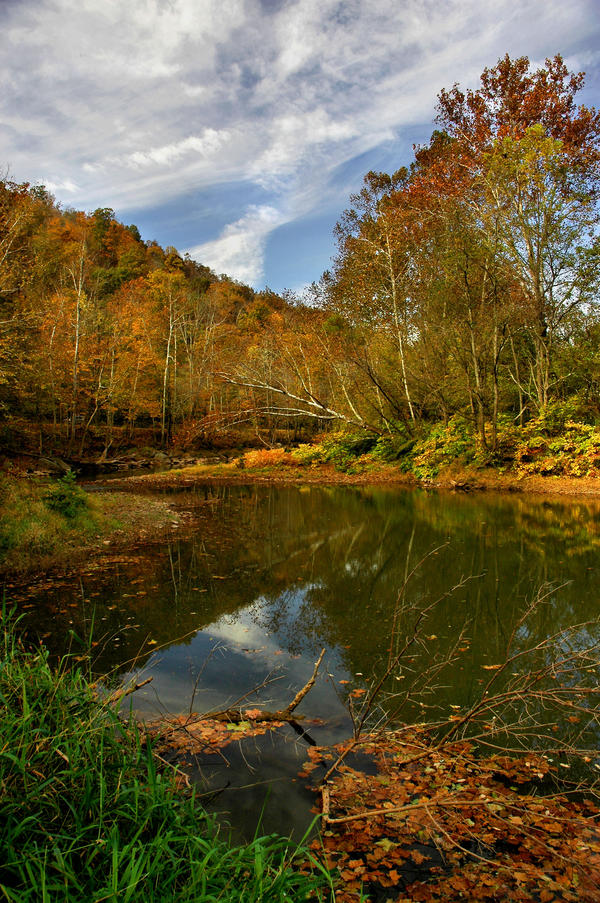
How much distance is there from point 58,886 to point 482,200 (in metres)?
23.8

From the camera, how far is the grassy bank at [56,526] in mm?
8477

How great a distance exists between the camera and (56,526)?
9.71 meters

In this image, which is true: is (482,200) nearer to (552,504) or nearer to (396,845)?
(552,504)

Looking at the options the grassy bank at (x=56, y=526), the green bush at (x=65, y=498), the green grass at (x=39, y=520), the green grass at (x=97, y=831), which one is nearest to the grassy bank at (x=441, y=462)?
the grassy bank at (x=56, y=526)

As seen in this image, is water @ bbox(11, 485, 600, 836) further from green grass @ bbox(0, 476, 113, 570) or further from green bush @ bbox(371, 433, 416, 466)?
green bush @ bbox(371, 433, 416, 466)

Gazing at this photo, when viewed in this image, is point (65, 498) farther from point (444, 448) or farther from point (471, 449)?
point (471, 449)

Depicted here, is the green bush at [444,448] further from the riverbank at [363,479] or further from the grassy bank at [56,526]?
the grassy bank at [56,526]

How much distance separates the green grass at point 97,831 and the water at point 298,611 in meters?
0.72

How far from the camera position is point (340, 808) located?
2.96 m

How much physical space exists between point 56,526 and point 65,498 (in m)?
0.83

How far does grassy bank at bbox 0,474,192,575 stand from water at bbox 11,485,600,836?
98 centimetres

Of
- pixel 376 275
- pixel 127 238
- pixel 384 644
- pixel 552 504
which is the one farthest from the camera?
pixel 127 238

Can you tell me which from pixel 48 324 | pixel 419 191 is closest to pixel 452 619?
Answer: pixel 419 191

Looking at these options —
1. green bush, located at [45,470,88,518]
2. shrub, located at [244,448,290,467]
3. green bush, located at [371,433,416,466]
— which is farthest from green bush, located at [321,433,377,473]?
green bush, located at [45,470,88,518]
